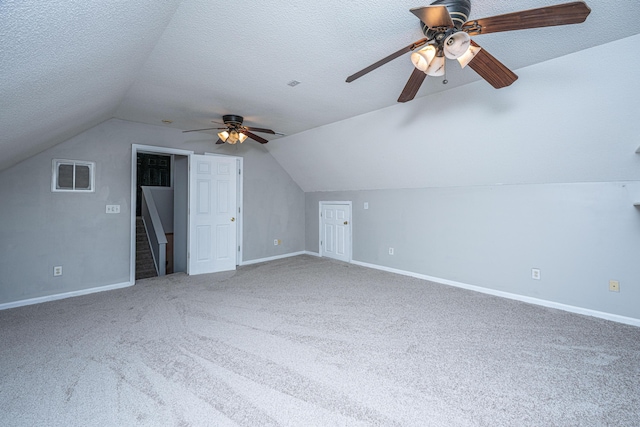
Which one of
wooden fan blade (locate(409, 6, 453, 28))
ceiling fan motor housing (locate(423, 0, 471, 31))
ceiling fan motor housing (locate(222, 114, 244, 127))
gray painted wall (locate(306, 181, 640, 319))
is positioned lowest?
gray painted wall (locate(306, 181, 640, 319))

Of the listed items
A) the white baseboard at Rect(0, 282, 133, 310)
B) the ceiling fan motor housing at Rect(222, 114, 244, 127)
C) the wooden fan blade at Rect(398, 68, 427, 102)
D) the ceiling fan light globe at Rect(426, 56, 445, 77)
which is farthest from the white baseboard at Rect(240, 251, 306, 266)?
the ceiling fan light globe at Rect(426, 56, 445, 77)

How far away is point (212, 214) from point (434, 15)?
14.7 ft

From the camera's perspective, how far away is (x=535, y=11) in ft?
4.63

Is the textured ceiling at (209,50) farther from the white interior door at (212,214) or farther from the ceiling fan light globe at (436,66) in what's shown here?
the white interior door at (212,214)

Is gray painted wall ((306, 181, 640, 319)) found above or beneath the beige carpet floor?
above

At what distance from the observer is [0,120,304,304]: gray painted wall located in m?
3.34

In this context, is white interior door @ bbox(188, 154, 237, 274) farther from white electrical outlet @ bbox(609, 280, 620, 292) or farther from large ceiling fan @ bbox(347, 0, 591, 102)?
white electrical outlet @ bbox(609, 280, 620, 292)

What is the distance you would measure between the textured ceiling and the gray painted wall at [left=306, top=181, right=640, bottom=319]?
1617mm

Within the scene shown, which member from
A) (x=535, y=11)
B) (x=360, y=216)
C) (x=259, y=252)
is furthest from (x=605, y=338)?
(x=259, y=252)

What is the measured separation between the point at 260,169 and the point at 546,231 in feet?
15.6

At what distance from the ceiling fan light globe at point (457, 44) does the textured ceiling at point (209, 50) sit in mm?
396

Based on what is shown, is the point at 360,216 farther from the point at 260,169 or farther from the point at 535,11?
the point at 535,11

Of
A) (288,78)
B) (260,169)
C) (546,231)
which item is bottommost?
(546,231)

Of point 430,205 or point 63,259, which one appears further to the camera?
point 430,205
